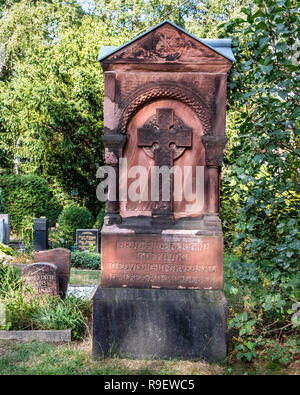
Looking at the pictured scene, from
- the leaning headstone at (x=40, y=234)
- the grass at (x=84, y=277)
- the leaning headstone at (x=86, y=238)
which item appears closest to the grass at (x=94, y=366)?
the grass at (x=84, y=277)

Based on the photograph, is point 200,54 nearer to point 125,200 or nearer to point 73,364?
point 125,200

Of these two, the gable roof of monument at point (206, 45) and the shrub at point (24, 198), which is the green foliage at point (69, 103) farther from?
the gable roof of monument at point (206, 45)

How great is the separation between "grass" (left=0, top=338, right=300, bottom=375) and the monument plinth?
19 centimetres

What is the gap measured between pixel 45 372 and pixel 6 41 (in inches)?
662

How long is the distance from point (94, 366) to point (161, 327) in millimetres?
731

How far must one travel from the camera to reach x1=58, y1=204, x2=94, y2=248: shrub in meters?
11.7

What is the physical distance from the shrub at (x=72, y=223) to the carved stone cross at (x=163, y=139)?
7.46 m

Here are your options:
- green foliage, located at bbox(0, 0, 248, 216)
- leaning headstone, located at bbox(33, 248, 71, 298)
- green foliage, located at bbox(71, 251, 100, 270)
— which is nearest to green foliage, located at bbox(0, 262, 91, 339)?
leaning headstone, located at bbox(33, 248, 71, 298)

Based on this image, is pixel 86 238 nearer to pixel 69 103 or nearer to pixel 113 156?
pixel 69 103

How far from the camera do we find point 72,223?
38.5ft

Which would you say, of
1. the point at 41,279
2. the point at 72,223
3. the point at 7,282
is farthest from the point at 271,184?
the point at 72,223

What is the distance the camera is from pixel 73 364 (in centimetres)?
406
